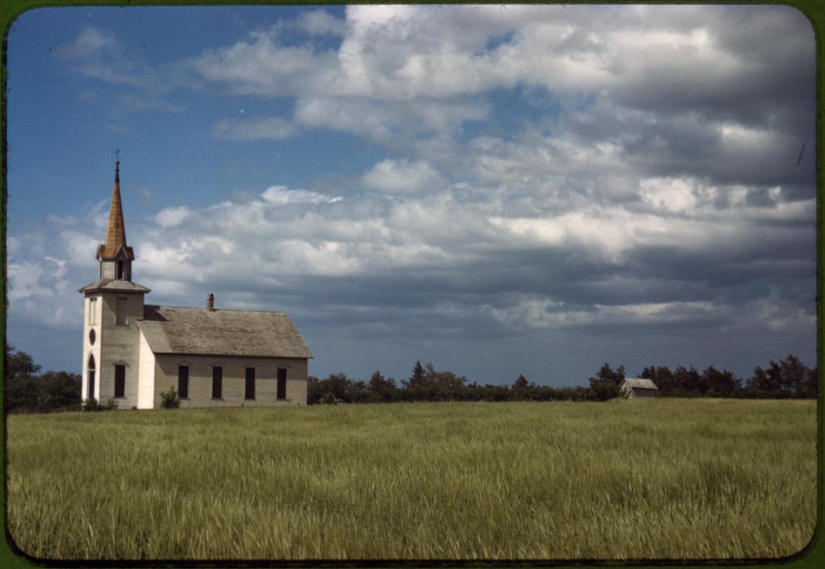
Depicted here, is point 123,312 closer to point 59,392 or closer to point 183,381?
point 183,381

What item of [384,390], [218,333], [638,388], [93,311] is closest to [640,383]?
[638,388]

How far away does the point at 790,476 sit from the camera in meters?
5.89

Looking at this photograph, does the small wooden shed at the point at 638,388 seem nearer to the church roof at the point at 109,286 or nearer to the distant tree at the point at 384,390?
the distant tree at the point at 384,390

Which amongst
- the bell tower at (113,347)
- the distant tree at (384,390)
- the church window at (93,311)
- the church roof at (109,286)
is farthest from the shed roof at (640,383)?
the church window at (93,311)

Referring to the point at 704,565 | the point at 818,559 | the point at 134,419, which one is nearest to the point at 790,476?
the point at 818,559

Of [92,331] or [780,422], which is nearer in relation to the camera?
[780,422]

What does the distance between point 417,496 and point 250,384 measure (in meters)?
28.9

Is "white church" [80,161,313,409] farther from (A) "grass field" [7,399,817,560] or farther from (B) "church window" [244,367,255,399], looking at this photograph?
(A) "grass field" [7,399,817,560]

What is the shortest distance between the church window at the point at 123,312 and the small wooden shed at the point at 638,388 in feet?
66.2

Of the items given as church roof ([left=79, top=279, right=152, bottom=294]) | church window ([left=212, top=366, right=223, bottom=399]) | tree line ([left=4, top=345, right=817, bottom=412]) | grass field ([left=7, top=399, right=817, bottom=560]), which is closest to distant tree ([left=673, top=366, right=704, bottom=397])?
tree line ([left=4, top=345, right=817, bottom=412])

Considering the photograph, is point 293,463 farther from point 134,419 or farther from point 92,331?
point 92,331

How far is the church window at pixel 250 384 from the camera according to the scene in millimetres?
32938

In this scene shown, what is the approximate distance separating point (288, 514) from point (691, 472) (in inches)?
148

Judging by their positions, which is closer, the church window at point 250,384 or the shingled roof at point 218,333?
the shingled roof at point 218,333
